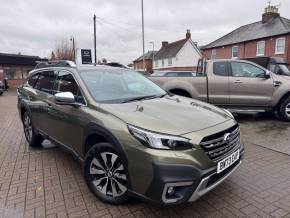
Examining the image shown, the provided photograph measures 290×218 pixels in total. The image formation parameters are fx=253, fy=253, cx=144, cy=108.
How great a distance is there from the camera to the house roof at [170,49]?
42.2 m

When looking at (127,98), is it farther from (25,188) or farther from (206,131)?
(25,188)

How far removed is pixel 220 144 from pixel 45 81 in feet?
11.4

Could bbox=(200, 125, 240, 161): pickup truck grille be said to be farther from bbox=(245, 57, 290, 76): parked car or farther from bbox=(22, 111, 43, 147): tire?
bbox=(245, 57, 290, 76): parked car

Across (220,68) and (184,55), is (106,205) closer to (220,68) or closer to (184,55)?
(220,68)

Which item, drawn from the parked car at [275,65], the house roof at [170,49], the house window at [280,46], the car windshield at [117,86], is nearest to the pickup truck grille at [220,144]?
the car windshield at [117,86]

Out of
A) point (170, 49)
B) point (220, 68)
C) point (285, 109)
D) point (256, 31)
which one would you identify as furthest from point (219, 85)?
point (170, 49)

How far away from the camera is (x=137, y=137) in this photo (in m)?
2.57

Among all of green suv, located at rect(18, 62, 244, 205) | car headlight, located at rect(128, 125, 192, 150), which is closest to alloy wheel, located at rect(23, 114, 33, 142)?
green suv, located at rect(18, 62, 244, 205)

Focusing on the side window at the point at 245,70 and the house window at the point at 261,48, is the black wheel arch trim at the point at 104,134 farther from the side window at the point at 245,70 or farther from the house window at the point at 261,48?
the house window at the point at 261,48

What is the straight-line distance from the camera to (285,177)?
3701 millimetres

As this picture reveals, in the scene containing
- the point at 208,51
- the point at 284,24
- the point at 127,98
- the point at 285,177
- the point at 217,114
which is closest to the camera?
the point at 217,114

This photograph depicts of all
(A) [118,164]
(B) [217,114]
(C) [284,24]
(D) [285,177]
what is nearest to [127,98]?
(A) [118,164]

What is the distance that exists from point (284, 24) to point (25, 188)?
30582 mm

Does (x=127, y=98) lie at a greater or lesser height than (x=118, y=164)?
greater
